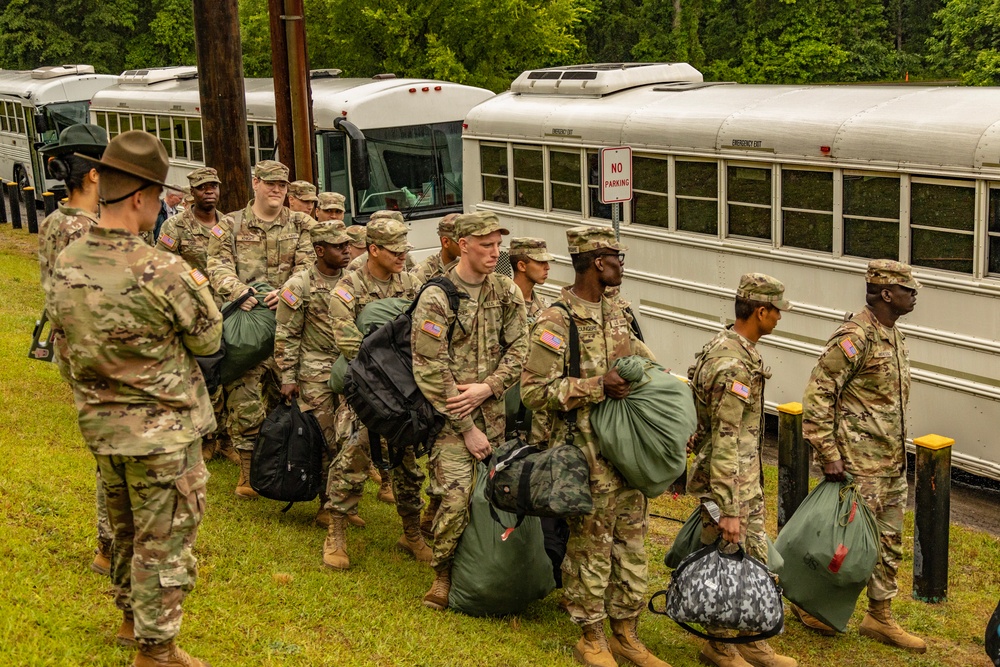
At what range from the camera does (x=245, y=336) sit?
7.71m

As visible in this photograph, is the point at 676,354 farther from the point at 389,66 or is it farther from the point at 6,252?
the point at 389,66

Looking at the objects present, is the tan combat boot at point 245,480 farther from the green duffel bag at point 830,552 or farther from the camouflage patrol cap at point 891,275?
the camouflage patrol cap at point 891,275

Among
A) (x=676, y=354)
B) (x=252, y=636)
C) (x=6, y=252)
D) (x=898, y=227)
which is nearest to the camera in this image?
(x=252, y=636)

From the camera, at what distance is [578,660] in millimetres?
5797

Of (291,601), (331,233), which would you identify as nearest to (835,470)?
(291,601)

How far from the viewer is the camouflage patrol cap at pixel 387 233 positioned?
6879mm

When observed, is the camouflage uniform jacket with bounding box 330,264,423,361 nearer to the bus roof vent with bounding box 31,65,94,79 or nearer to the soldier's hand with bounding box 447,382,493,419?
the soldier's hand with bounding box 447,382,493,419

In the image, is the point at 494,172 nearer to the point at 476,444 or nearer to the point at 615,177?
the point at 615,177

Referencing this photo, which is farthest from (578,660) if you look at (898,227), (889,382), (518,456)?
(898,227)

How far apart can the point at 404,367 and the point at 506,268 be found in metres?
6.38

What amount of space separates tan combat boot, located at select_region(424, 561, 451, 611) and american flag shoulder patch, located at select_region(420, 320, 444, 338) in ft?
3.99

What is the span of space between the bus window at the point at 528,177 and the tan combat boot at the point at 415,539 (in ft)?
21.4

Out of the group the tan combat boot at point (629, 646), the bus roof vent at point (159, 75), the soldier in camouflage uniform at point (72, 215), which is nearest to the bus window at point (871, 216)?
the tan combat boot at point (629, 646)

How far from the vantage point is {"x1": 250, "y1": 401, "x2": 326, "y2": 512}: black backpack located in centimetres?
712
